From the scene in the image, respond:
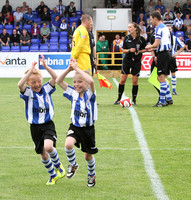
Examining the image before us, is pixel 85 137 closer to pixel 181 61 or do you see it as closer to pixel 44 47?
pixel 181 61

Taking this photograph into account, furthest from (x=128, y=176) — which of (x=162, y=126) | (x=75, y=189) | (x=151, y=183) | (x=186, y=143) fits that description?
(x=162, y=126)

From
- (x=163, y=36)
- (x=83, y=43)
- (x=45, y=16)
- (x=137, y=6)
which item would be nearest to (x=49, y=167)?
(x=83, y=43)

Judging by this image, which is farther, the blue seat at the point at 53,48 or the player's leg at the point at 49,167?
the blue seat at the point at 53,48

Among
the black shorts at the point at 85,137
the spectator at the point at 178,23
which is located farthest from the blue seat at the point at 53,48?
the black shorts at the point at 85,137

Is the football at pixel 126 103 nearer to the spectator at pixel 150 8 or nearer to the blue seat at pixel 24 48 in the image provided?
the blue seat at pixel 24 48

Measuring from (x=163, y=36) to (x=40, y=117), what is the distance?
22.9ft

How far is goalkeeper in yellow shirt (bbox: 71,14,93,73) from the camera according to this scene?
35.2 feet

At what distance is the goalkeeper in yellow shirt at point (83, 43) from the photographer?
35.2 feet

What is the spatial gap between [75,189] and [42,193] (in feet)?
1.21

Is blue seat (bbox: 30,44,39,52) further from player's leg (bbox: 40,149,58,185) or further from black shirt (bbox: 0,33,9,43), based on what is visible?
player's leg (bbox: 40,149,58,185)

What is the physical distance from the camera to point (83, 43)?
10.8m

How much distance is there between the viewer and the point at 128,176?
5.81 m

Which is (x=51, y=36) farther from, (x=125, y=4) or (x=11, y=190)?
(x=11, y=190)

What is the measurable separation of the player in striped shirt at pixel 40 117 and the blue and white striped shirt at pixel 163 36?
6.64 m
